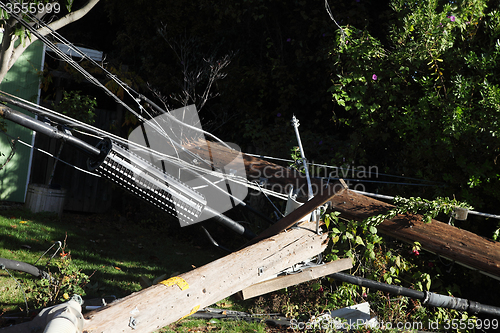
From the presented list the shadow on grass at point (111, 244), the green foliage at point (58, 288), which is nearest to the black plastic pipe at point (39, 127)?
the green foliage at point (58, 288)

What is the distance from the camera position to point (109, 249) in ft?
24.3

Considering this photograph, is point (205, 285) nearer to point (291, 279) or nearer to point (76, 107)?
point (291, 279)

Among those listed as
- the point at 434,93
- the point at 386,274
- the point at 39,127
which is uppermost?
the point at 434,93

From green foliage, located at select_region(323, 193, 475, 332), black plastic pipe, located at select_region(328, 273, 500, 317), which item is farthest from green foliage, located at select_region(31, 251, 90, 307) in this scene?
black plastic pipe, located at select_region(328, 273, 500, 317)

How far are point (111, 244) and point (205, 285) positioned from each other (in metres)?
5.35

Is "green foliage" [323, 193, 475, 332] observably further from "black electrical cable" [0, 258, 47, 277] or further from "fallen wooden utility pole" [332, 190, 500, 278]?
"black electrical cable" [0, 258, 47, 277]

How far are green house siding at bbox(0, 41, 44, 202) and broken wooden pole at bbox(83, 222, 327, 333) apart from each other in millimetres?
Result: 7889

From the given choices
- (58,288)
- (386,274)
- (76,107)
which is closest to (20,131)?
(76,107)

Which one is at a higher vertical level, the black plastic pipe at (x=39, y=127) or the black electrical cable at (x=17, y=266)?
the black plastic pipe at (x=39, y=127)

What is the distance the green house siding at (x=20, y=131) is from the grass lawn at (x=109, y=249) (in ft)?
1.89

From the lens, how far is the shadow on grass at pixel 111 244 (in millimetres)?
6034

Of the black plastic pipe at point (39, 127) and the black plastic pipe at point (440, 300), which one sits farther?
the black plastic pipe at point (440, 300)

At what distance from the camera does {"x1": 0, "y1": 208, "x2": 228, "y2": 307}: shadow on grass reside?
6.03 metres

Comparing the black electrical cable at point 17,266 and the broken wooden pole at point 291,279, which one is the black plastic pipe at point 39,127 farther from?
the broken wooden pole at point 291,279
